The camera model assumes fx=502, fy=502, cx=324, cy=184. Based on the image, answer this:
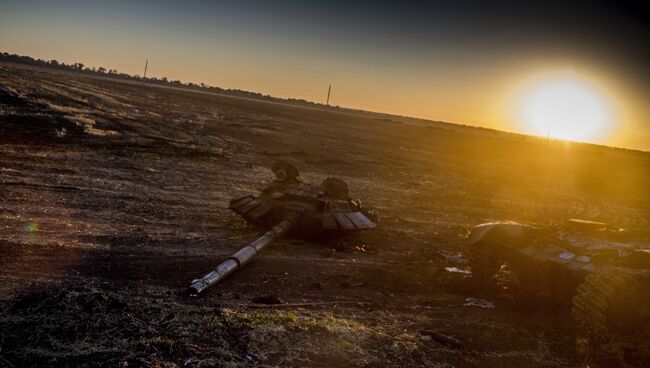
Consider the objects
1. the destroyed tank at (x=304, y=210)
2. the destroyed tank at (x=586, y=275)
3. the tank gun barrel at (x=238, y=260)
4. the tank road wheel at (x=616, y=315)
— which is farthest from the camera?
the destroyed tank at (x=304, y=210)

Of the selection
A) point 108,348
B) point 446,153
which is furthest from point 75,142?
point 446,153

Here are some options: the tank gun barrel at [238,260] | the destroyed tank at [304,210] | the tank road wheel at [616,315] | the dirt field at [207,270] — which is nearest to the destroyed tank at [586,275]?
the tank road wheel at [616,315]

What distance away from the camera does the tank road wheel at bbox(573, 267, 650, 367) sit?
27.8 feet

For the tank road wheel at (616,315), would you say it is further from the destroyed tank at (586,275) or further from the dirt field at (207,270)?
the dirt field at (207,270)

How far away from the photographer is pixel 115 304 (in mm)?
7875

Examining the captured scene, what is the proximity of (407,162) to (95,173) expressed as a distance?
24.9 metres

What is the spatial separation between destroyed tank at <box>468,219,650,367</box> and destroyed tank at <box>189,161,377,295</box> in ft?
11.5

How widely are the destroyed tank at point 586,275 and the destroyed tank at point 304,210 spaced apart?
3.51 metres

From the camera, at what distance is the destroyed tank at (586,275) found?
859cm

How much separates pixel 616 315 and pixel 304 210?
7.71m

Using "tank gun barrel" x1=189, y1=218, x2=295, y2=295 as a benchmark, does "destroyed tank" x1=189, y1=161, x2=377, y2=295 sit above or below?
above

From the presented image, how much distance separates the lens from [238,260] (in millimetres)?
10523

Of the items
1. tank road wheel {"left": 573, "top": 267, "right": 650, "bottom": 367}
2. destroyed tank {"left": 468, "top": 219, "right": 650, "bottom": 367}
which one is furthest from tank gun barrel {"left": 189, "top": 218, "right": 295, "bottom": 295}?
tank road wheel {"left": 573, "top": 267, "right": 650, "bottom": 367}

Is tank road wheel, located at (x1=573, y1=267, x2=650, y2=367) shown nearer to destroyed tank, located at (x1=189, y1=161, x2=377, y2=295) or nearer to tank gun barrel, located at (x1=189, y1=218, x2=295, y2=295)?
destroyed tank, located at (x1=189, y1=161, x2=377, y2=295)
